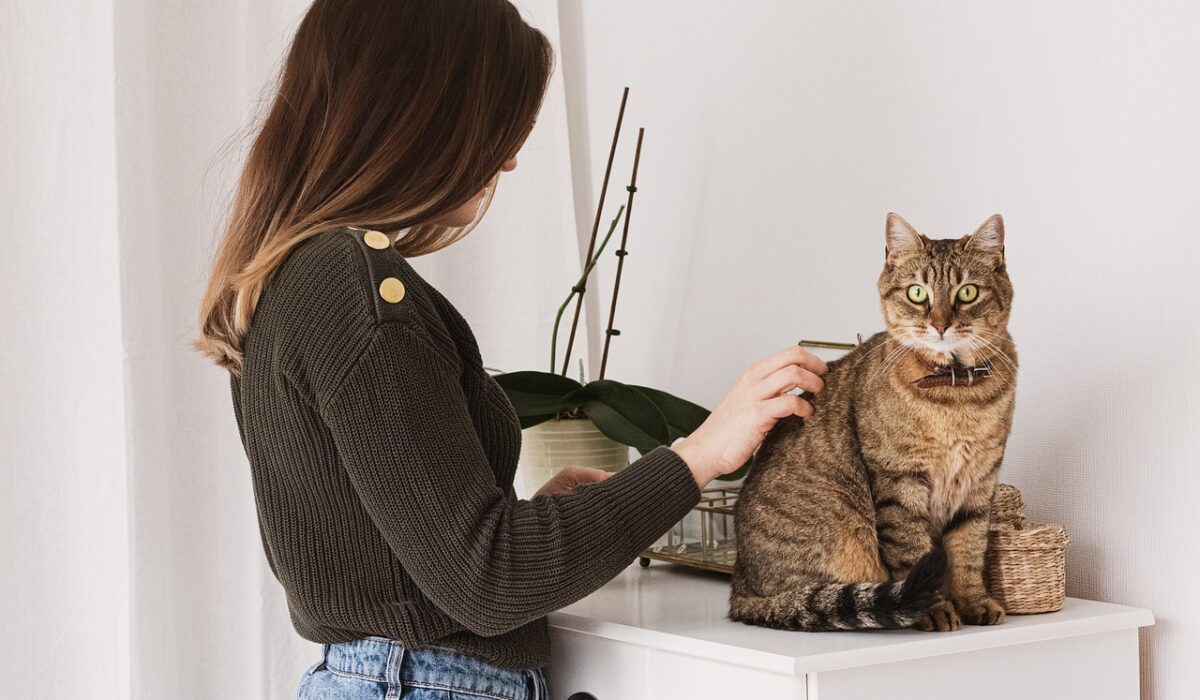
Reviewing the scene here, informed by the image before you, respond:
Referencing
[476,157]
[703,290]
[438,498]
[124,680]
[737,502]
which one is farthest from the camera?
[703,290]

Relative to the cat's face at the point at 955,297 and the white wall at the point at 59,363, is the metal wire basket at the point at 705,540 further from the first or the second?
the white wall at the point at 59,363

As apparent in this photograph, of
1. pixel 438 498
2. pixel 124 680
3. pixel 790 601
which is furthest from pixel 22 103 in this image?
pixel 790 601

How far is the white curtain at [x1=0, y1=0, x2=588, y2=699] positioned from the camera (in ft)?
5.18

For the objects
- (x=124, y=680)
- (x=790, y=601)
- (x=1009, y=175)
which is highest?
(x=1009, y=175)

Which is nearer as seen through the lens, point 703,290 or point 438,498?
point 438,498

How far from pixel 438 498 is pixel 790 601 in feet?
1.19

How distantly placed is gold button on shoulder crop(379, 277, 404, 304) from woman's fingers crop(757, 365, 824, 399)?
1.15 feet

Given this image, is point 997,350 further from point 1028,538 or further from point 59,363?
point 59,363

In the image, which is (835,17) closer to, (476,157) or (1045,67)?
(1045,67)

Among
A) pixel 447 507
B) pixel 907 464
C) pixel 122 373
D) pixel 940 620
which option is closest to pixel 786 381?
pixel 907 464

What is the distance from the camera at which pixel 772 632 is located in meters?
1.03

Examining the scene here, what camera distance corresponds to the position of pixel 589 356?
2064mm

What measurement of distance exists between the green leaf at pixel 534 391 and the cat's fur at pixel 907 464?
480mm

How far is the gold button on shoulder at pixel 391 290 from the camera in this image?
89cm
